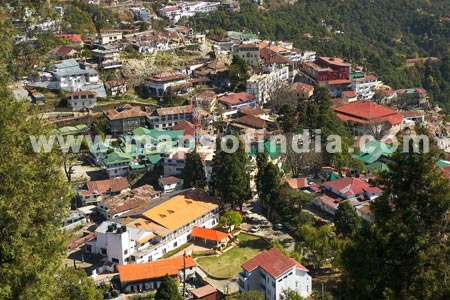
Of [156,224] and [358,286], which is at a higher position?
[358,286]

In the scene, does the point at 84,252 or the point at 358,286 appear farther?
the point at 84,252

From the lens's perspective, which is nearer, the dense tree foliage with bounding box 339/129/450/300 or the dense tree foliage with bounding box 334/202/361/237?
the dense tree foliage with bounding box 339/129/450/300

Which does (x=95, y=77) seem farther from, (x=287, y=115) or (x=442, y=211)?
(x=442, y=211)

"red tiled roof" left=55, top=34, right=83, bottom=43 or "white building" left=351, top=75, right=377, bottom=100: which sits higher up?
"red tiled roof" left=55, top=34, right=83, bottom=43


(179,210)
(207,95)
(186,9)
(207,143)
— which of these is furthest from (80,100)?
(186,9)

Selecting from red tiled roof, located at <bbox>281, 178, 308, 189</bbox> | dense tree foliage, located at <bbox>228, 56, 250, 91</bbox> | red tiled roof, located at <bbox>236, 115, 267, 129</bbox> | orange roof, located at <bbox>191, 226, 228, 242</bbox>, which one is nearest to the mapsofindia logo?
red tiled roof, located at <bbox>236, 115, 267, 129</bbox>

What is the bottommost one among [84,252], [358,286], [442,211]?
[84,252]

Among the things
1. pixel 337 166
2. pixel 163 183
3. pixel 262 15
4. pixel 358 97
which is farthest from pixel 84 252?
pixel 262 15

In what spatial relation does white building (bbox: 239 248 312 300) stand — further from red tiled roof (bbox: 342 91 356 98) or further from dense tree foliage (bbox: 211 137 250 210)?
red tiled roof (bbox: 342 91 356 98)
